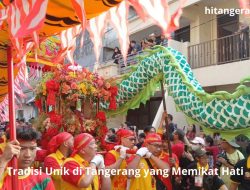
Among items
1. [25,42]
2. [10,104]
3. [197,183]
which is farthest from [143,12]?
[197,183]

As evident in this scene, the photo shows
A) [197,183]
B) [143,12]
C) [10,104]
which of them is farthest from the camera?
[197,183]

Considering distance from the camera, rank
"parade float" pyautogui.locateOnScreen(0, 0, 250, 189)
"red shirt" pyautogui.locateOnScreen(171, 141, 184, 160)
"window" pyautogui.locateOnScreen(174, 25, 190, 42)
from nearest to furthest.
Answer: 1. "parade float" pyautogui.locateOnScreen(0, 0, 250, 189)
2. "red shirt" pyautogui.locateOnScreen(171, 141, 184, 160)
3. "window" pyautogui.locateOnScreen(174, 25, 190, 42)

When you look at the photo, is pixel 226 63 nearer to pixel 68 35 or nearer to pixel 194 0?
pixel 194 0

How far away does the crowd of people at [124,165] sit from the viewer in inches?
107

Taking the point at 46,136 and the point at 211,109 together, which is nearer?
the point at 211,109

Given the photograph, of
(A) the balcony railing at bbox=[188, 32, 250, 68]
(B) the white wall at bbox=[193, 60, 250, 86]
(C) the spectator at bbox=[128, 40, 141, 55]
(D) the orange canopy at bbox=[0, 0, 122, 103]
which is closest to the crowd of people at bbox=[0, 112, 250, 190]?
(D) the orange canopy at bbox=[0, 0, 122, 103]

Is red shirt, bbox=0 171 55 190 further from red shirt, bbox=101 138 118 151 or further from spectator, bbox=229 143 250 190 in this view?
red shirt, bbox=101 138 118 151

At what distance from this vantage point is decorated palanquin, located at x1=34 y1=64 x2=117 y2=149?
5305 mm

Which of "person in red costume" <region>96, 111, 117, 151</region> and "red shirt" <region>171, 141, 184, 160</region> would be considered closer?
"red shirt" <region>171, 141, 184, 160</region>

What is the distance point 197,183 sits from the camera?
13.2 ft

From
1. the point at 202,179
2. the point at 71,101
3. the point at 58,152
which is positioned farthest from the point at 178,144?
the point at 58,152

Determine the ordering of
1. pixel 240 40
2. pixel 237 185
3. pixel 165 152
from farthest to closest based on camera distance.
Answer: pixel 240 40
pixel 165 152
pixel 237 185

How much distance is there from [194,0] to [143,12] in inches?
367

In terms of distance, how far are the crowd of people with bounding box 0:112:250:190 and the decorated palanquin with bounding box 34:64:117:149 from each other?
540mm
